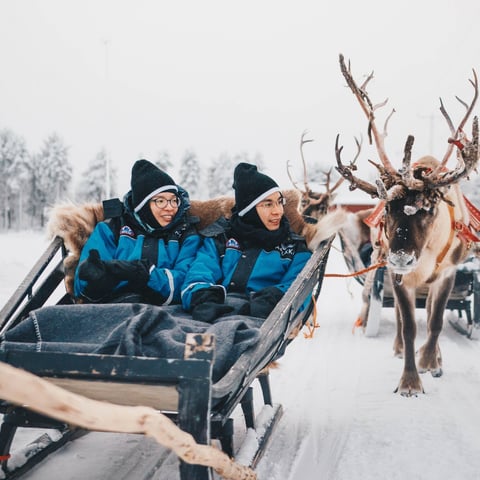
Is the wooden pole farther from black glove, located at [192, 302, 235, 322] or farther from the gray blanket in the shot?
black glove, located at [192, 302, 235, 322]

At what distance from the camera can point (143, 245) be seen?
Result: 3.23 m

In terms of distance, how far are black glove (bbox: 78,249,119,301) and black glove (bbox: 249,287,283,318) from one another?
2.36ft

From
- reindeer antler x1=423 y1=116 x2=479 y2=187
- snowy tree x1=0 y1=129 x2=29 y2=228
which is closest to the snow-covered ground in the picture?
reindeer antler x1=423 y1=116 x2=479 y2=187

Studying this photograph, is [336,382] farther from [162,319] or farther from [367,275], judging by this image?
[162,319]

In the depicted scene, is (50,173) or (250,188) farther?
(50,173)

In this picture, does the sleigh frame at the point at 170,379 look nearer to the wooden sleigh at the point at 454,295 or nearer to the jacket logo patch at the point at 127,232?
the jacket logo patch at the point at 127,232

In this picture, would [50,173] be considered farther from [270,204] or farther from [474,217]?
[270,204]

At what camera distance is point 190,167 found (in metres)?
35.6

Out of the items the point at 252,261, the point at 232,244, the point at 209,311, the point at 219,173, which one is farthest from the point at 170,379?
the point at 219,173

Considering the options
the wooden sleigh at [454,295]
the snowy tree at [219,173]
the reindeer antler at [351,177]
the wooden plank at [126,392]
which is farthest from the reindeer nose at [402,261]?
the snowy tree at [219,173]

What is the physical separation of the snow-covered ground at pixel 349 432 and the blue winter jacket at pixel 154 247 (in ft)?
1.38

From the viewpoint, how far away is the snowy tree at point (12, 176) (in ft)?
94.8

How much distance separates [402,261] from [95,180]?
100ft

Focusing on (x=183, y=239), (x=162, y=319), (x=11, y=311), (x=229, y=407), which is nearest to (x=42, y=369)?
(x=162, y=319)
